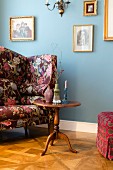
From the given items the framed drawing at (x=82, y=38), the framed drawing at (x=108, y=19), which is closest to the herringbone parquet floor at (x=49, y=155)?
the framed drawing at (x=82, y=38)

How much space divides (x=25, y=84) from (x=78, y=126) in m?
1.00

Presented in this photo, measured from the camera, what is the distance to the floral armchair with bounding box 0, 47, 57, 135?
9.92 ft

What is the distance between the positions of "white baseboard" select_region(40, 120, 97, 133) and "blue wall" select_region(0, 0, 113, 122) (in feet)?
0.20

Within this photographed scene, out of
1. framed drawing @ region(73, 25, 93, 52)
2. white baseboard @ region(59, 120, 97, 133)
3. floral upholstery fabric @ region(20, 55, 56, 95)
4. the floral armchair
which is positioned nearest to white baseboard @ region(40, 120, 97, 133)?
white baseboard @ region(59, 120, 97, 133)

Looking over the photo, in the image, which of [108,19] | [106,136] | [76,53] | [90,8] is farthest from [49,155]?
[90,8]

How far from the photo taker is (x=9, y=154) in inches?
104

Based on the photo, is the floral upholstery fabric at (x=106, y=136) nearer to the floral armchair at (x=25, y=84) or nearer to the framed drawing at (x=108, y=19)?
the floral armchair at (x=25, y=84)

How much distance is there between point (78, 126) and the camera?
3615 millimetres

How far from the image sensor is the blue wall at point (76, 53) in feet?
11.3

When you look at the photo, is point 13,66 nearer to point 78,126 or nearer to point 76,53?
point 76,53

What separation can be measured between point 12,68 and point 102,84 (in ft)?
4.27

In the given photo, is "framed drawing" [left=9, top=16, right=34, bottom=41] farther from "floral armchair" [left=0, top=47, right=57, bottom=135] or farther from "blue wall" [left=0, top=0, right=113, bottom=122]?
"floral armchair" [left=0, top=47, right=57, bottom=135]

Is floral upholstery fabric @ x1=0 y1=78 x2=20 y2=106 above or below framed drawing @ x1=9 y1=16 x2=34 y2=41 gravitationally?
below

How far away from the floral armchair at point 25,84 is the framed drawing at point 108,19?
0.81 metres
